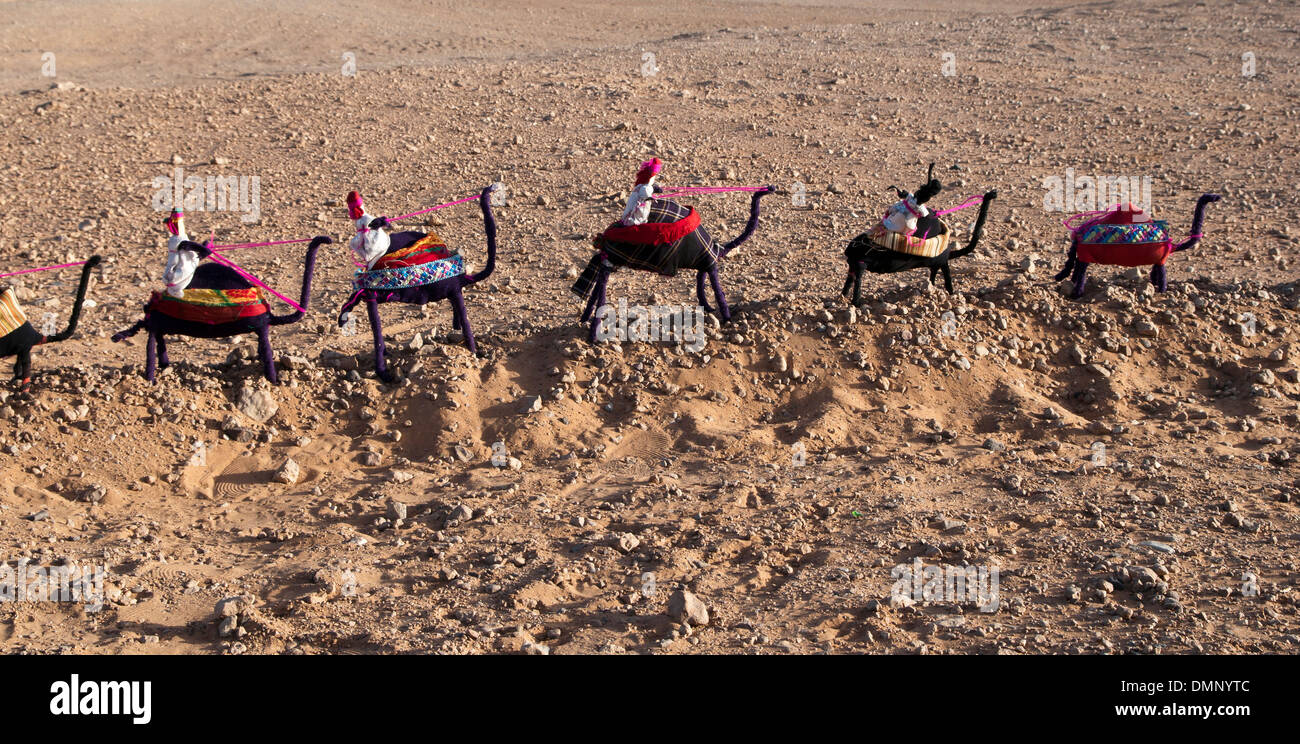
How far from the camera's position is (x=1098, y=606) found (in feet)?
23.3

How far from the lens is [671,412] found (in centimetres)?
931

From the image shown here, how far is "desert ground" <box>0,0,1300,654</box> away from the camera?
23.6ft

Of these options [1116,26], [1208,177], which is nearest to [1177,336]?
[1208,177]

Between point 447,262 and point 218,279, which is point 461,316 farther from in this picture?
point 218,279

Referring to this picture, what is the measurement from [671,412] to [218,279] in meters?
3.55

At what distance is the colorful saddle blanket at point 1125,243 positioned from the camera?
32.6 ft

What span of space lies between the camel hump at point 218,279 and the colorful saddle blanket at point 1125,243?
684cm

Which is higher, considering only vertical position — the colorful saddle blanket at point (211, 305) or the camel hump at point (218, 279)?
the camel hump at point (218, 279)

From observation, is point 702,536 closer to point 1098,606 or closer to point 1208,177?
point 1098,606

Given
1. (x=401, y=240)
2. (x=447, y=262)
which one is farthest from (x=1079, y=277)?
(x=401, y=240)

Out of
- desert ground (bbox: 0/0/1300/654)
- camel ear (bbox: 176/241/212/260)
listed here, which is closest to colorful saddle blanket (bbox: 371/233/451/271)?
desert ground (bbox: 0/0/1300/654)

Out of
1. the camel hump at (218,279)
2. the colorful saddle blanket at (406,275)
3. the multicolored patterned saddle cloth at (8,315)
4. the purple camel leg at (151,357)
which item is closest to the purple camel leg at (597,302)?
the colorful saddle blanket at (406,275)

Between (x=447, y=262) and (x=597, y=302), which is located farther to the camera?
(x=597, y=302)

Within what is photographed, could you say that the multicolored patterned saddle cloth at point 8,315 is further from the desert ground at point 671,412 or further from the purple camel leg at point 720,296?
the purple camel leg at point 720,296
